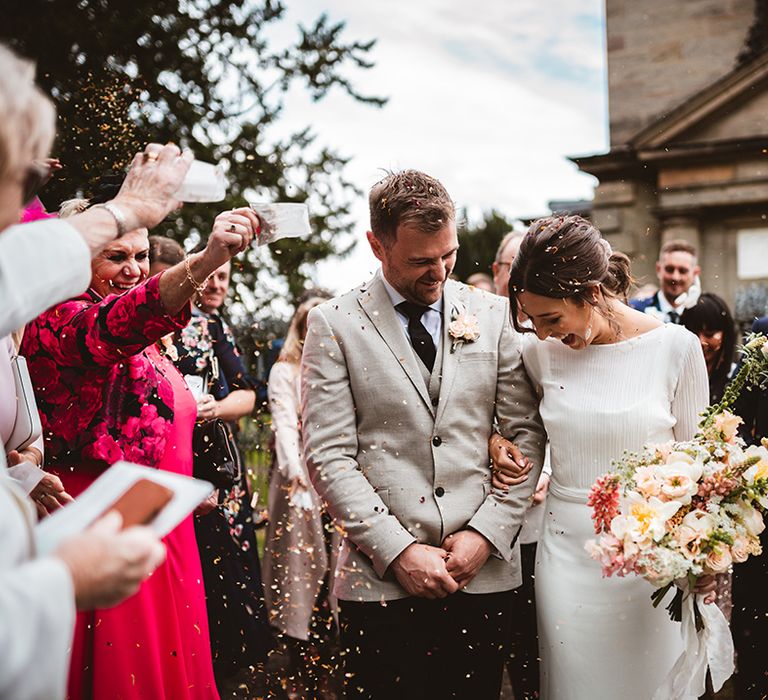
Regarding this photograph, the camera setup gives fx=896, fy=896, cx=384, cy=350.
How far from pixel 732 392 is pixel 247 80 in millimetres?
6729

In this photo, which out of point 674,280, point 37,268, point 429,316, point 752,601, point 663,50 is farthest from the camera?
point 663,50

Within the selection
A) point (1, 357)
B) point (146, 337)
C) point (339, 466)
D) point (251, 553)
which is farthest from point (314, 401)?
point (251, 553)

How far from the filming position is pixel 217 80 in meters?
8.57

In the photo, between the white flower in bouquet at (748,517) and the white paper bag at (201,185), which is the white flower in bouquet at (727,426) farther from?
the white paper bag at (201,185)

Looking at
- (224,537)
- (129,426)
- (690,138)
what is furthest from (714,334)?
(690,138)

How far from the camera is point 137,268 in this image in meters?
3.54

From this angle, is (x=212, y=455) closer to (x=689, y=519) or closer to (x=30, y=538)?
(x=689, y=519)

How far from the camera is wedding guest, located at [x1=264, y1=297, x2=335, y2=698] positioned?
6359 millimetres

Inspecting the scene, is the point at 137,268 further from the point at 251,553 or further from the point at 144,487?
the point at 251,553

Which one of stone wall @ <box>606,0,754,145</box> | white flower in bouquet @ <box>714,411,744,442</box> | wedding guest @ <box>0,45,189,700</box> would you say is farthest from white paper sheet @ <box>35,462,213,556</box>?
stone wall @ <box>606,0,754,145</box>

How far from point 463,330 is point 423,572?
3.03ft

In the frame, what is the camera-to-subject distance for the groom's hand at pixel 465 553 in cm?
326

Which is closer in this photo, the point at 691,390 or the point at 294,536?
the point at 691,390

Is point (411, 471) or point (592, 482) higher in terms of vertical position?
point (411, 471)
